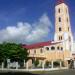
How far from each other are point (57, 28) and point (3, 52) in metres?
23.5

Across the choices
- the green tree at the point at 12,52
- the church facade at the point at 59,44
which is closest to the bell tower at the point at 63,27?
the church facade at the point at 59,44

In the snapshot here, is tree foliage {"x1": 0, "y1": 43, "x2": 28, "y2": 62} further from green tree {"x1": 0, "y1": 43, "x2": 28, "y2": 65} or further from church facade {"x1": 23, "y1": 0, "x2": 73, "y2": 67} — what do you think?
church facade {"x1": 23, "y1": 0, "x2": 73, "y2": 67}

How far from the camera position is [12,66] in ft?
134

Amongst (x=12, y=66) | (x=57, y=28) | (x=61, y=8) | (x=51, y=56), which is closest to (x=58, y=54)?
(x=51, y=56)

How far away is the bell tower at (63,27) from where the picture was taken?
66188 mm

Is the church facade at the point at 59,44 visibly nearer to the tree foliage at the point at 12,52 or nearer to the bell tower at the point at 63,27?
the bell tower at the point at 63,27

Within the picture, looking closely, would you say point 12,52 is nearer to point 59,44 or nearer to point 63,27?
point 59,44

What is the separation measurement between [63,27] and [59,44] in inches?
208

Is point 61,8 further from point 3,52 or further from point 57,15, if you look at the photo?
point 3,52

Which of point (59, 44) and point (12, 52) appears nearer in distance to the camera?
point (12, 52)

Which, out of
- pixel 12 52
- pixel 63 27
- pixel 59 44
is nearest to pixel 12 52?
pixel 12 52

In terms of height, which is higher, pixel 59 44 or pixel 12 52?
pixel 59 44

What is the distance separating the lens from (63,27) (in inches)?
2608

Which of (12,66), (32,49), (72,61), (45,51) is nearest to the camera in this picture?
(12,66)
